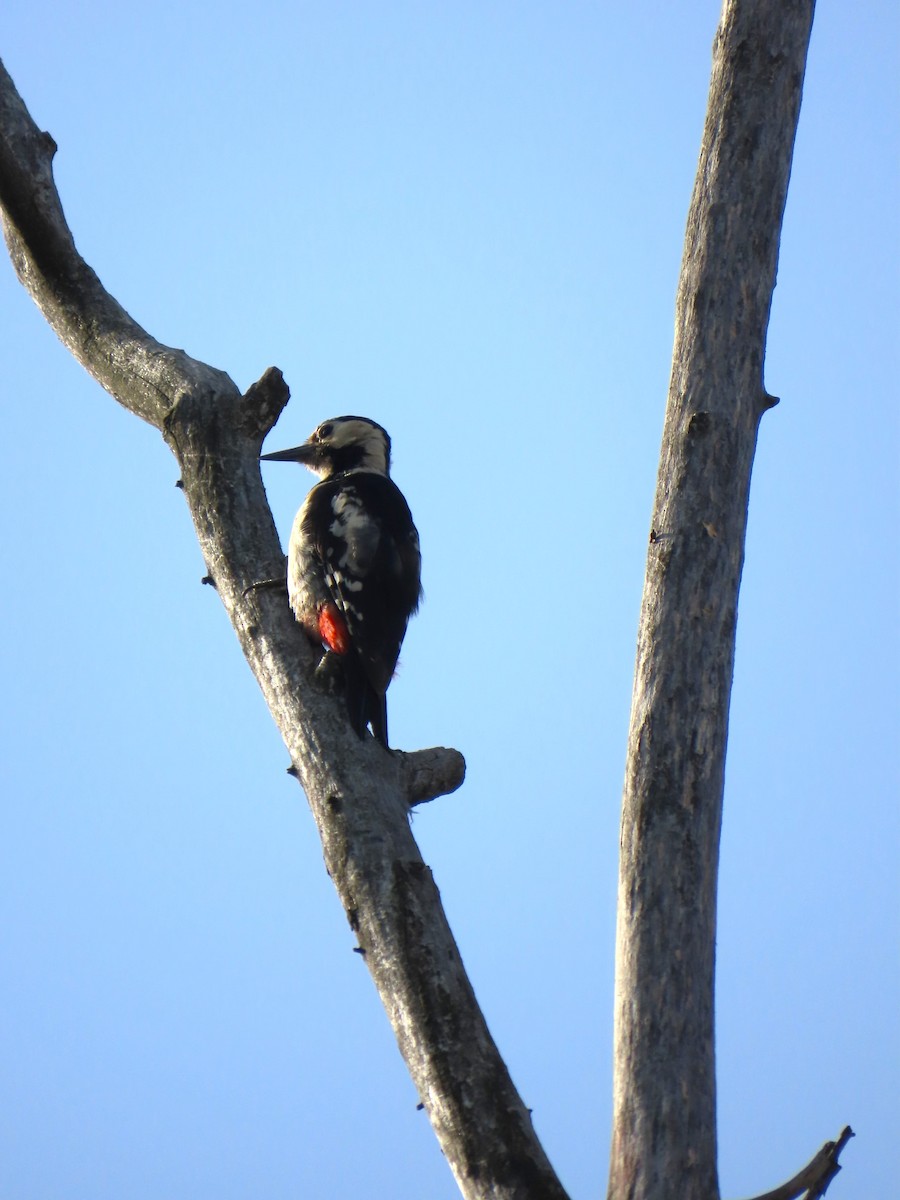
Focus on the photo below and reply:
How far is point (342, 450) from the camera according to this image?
497cm

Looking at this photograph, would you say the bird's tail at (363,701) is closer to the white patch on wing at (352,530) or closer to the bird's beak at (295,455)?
the white patch on wing at (352,530)

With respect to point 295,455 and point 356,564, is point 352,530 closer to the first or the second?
point 356,564

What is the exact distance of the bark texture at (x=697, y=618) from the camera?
2.26 metres

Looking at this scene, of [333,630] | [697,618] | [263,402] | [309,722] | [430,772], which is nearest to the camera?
[697,618]

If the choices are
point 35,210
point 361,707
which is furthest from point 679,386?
point 35,210

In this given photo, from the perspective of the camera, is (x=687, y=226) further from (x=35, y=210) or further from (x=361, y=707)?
(x=35, y=210)

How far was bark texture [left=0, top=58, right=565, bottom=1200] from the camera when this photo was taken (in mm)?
2307

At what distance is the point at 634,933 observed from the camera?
236 centimetres

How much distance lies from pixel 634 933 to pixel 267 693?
119cm

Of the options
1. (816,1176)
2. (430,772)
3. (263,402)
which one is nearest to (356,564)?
(263,402)

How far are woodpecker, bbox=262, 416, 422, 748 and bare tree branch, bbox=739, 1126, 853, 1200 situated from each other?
1.35 metres

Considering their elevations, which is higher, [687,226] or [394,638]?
[687,226]

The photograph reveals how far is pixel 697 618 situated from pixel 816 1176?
0.97m

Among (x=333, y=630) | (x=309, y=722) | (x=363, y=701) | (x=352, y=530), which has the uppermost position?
(x=352, y=530)
